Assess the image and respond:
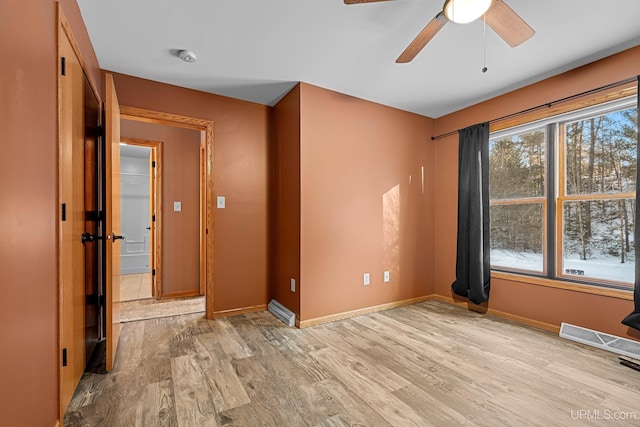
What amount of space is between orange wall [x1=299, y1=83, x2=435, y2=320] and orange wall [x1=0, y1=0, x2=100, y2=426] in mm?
1855

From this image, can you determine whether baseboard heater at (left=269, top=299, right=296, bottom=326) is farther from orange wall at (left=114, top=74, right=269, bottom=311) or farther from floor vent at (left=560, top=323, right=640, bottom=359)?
floor vent at (left=560, top=323, right=640, bottom=359)

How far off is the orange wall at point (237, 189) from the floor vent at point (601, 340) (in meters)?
2.96

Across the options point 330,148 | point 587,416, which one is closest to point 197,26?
point 330,148

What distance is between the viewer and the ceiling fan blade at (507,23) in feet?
4.92

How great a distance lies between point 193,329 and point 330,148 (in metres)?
2.26

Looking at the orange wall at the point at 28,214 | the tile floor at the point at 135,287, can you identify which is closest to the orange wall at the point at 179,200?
the tile floor at the point at 135,287

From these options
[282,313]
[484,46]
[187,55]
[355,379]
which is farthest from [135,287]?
[484,46]

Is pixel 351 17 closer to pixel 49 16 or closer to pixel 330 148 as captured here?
pixel 330 148

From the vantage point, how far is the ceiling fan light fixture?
1463mm

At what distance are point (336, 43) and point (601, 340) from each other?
3.20m

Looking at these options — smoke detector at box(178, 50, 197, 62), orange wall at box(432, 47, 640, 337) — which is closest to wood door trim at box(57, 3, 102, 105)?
smoke detector at box(178, 50, 197, 62)

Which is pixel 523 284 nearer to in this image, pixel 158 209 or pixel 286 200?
pixel 286 200

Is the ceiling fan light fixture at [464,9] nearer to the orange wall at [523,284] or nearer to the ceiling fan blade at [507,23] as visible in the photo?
the ceiling fan blade at [507,23]

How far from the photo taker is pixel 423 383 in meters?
1.87
